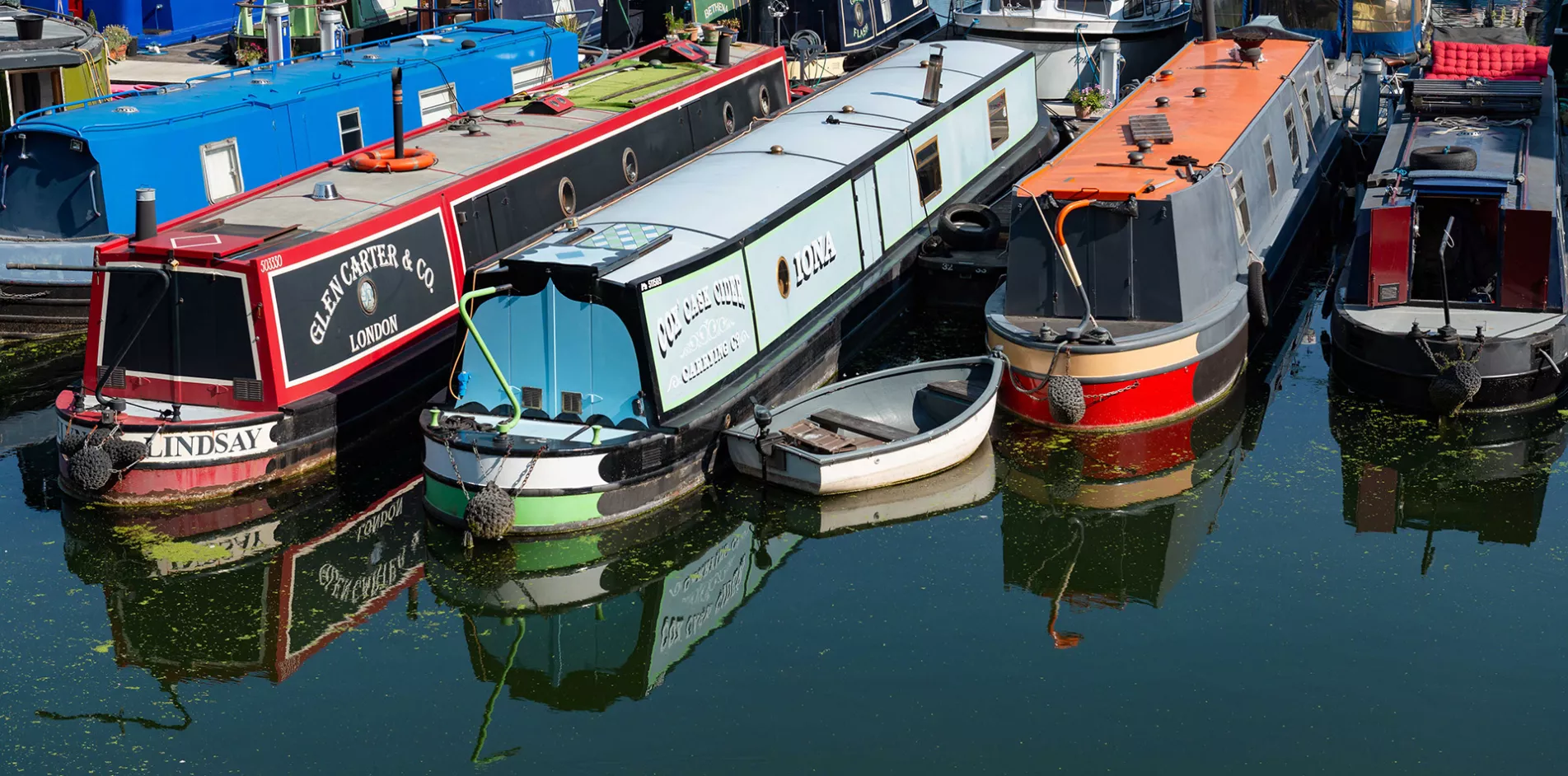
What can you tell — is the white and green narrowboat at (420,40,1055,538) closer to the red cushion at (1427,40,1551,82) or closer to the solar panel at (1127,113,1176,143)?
the solar panel at (1127,113,1176,143)

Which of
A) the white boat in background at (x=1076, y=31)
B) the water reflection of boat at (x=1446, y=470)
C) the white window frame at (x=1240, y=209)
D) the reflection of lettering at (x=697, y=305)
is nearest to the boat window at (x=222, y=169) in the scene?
the reflection of lettering at (x=697, y=305)

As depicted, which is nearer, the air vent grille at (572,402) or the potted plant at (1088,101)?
the air vent grille at (572,402)

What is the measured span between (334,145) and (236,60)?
34.2 feet

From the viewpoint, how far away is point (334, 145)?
1905 cm

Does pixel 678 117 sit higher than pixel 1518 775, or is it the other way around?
pixel 678 117

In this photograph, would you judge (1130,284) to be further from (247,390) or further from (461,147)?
(247,390)

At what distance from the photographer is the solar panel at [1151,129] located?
16688 millimetres

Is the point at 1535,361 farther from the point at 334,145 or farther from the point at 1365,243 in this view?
the point at 334,145

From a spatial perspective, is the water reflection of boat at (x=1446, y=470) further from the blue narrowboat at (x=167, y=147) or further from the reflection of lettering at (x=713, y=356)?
the blue narrowboat at (x=167, y=147)

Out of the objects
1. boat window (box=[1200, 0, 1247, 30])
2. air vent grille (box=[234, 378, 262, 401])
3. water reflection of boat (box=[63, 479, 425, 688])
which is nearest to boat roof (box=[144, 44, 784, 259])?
air vent grille (box=[234, 378, 262, 401])

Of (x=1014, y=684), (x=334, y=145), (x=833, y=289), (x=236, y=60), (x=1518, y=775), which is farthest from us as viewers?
(x=236, y=60)

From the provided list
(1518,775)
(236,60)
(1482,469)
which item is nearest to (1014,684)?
(1518,775)

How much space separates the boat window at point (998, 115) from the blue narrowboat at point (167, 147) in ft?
22.9

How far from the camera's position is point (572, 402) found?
43.1ft
